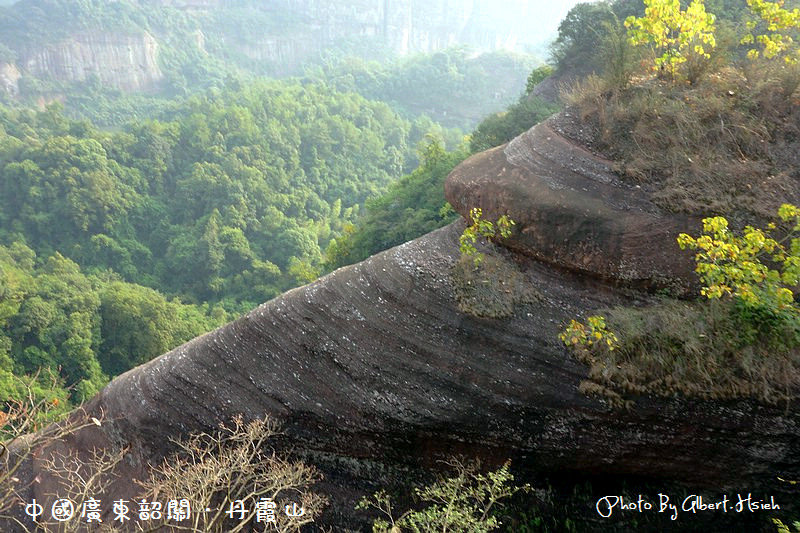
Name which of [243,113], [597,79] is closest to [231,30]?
[243,113]

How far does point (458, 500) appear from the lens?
20.7 feet

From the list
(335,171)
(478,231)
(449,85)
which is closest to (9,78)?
(335,171)

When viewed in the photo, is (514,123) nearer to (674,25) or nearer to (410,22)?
(674,25)

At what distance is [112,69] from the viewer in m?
82.1

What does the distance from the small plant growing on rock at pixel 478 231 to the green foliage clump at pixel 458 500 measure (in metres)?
3.15

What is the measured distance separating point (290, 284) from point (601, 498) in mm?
32746

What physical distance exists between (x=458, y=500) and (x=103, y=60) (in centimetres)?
9482

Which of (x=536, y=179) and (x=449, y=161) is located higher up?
(x=536, y=179)

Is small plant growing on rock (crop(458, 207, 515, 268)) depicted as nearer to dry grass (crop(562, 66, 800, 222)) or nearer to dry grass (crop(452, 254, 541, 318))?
dry grass (crop(452, 254, 541, 318))

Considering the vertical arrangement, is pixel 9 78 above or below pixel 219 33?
below

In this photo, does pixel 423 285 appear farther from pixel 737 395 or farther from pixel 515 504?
pixel 737 395

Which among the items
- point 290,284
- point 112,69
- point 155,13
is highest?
point 155,13

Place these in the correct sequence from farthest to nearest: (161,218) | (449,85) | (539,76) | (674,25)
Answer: (449,85) → (161,218) → (539,76) → (674,25)

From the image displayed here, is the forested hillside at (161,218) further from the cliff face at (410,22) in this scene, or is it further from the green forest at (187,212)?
the cliff face at (410,22)
